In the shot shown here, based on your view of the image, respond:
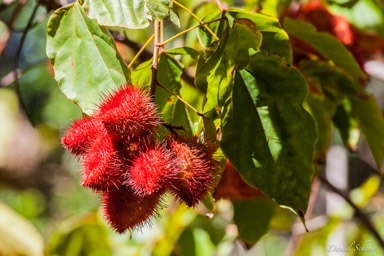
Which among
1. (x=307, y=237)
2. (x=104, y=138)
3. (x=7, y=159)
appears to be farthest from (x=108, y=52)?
(x=7, y=159)

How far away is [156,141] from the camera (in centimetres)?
101

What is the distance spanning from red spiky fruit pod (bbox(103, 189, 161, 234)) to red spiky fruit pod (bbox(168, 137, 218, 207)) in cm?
5

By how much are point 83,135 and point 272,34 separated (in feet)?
1.71

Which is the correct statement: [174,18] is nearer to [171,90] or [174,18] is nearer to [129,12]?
[129,12]

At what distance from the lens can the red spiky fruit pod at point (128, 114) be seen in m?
0.94

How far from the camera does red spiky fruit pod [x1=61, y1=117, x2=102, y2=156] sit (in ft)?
3.26

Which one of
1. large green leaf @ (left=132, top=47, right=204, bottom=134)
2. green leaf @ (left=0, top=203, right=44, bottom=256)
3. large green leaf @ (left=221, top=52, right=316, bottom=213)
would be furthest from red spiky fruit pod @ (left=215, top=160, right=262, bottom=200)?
green leaf @ (left=0, top=203, right=44, bottom=256)

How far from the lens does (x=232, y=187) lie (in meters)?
1.48

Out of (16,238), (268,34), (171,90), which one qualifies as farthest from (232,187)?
(16,238)

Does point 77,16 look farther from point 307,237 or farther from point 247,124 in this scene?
point 307,237

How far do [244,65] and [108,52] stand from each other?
0.98 feet

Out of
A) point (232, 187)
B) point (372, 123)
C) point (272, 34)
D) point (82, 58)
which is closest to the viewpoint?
point (82, 58)

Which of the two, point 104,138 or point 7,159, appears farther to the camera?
point 7,159

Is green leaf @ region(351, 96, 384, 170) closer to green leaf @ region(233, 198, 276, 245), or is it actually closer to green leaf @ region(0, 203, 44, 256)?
green leaf @ region(233, 198, 276, 245)
